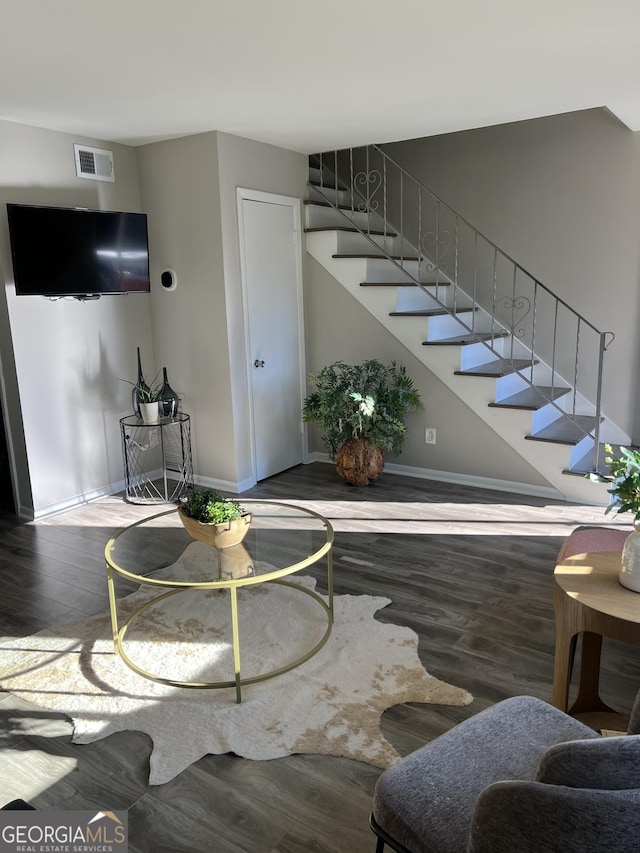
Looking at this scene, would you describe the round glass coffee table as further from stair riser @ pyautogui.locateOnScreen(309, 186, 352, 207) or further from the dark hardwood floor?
stair riser @ pyautogui.locateOnScreen(309, 186, 352, 207)

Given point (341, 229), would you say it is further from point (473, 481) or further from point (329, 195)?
point (473, 481)

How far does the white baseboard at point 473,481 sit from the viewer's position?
4.70 metres

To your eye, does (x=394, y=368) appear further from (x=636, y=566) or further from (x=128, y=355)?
(x=636, y=566)

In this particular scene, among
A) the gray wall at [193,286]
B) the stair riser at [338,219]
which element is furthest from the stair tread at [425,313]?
the gray wall at [193,286]

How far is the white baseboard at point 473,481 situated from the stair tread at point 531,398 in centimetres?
56

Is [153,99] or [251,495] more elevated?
[153,99]

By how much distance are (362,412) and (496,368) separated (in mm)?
1126

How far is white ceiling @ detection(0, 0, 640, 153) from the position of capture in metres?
2.48

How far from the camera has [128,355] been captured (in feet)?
16.4

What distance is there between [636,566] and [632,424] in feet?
10.8

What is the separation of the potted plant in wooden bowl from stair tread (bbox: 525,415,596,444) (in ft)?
8.65

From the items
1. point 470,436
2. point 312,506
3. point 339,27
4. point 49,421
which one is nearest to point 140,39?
point 339,27

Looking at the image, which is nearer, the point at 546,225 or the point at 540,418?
the point at 540,418

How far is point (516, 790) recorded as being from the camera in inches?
43.4
